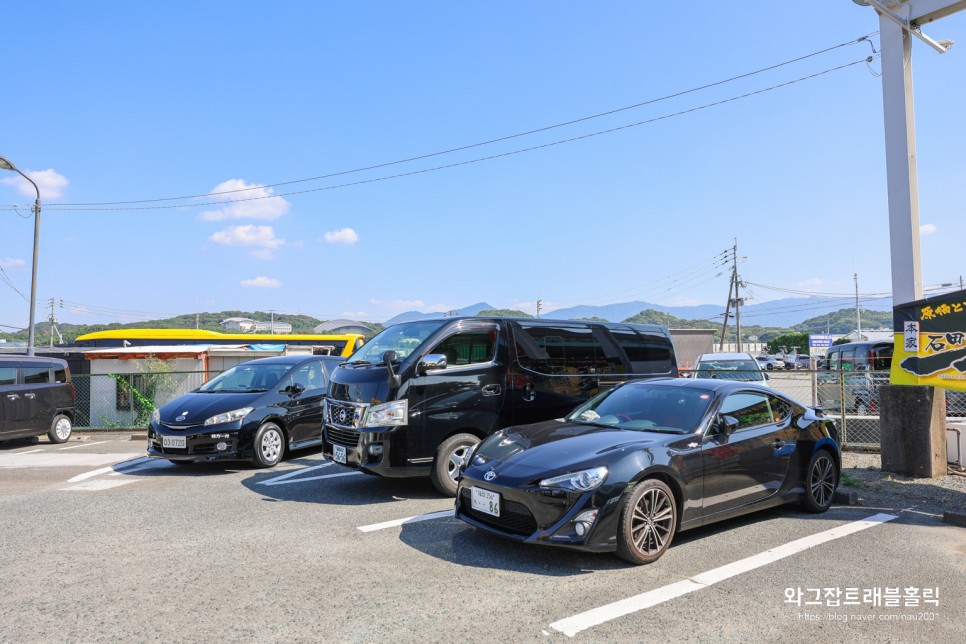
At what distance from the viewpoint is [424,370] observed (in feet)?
23.4

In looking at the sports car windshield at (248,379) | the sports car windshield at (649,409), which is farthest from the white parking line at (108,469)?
the sports car windshield at (649,409)

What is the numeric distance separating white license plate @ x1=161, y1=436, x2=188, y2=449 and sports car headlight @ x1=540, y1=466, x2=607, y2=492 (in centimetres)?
597

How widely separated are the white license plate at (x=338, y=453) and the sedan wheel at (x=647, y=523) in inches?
139

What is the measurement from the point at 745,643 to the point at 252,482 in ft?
20.7

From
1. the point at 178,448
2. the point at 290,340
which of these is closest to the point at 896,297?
the point at 178,448

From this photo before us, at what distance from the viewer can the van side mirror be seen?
6961 mm

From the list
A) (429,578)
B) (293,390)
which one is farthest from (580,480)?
(293,390)

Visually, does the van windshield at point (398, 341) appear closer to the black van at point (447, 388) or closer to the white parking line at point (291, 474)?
the black van at point (447, 388)

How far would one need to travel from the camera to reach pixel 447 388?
718cm

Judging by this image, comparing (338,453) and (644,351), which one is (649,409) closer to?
(338,453)

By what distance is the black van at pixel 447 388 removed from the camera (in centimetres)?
686

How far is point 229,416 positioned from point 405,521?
4049 millimetres

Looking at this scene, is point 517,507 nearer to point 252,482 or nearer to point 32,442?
point 252,482

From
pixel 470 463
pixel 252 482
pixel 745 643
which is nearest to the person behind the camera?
pixel 745 643
